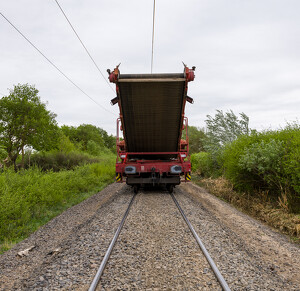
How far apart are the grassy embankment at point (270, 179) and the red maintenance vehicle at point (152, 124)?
219 cm

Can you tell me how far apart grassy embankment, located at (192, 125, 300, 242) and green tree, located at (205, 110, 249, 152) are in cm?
517

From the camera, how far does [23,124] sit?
26.2 meters

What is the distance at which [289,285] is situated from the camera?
3.24 metres

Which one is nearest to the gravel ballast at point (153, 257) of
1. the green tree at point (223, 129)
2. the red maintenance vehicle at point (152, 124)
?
the red maintenance vehicle at point (152, 124)

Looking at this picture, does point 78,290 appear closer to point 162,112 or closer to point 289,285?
point 289,285

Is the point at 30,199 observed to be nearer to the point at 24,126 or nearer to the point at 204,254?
the point at 204,254

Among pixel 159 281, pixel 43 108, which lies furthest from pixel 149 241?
pixel 43 108

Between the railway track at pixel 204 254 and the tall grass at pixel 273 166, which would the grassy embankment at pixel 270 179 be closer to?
the tall grass at pixel 273 166

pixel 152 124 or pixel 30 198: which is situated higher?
pixel 152 124

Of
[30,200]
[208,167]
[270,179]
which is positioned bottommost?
[30,200]

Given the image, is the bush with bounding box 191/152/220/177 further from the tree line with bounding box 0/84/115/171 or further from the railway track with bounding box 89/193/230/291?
the tree line with bounding box 0/84/115/171

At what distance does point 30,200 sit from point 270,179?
7571 millimetres

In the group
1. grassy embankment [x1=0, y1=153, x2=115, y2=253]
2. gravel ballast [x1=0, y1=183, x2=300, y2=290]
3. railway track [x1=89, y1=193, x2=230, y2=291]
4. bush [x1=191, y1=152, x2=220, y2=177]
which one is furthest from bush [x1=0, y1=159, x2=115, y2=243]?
bush [x1=191, y1=152, x2=220, y2=177]

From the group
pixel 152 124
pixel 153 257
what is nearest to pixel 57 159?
pixel 152 124
